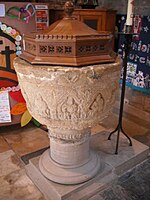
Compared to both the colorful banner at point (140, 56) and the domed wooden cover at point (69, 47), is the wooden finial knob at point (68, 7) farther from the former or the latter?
the colorful banner at point (140, 56)

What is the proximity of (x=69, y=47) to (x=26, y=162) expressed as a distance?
1082 millimetres

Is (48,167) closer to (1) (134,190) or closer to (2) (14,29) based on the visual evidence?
(1) (134,190)

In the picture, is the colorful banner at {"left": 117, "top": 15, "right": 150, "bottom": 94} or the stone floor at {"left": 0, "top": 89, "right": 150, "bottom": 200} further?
the colorful banner at {"left": 117, "top": 15, "right": 150, "bottom": 94}

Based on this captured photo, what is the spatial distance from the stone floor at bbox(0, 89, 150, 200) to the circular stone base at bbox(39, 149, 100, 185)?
15cm

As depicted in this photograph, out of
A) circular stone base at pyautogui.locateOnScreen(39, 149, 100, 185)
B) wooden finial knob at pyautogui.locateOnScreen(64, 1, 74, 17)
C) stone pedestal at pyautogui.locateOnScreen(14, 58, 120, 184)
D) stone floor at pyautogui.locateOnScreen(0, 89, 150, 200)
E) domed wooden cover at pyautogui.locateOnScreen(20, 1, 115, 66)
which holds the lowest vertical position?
stone floor at pyautogui.locateOnScreen(0, 89, 150, 200)

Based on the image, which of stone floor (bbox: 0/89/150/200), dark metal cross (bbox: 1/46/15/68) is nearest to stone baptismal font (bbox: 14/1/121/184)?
stone floor (bbox: 0/89/150/200)

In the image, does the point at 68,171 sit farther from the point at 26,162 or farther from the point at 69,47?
the point at 69,47

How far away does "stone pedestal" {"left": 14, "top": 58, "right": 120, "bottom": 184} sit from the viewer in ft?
3.38

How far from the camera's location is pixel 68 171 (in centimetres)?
141

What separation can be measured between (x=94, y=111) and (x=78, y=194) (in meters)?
0.55

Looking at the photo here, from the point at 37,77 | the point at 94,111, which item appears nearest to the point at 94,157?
the point at 94,111

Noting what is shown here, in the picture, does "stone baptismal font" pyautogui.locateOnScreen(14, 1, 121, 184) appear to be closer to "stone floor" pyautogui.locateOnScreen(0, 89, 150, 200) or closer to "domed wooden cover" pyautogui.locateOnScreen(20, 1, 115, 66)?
"domed wooden cover" pyautogui.locateOnScreen(20, 1, 115, 66)

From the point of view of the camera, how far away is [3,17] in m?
1.83

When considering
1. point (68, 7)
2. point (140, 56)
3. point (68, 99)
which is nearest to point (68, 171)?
point (68, 99)
